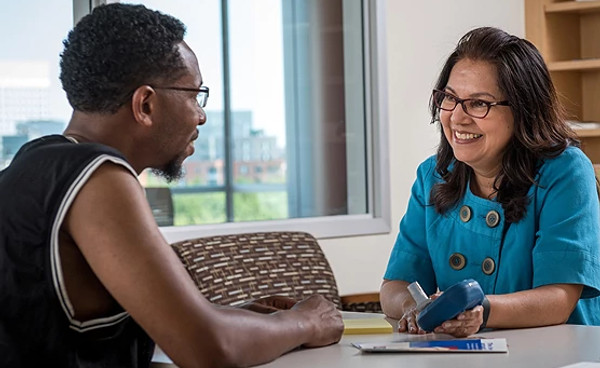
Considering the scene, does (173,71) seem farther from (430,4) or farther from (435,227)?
(430,4)

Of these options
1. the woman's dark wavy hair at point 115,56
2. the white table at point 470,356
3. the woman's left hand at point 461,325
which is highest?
the woman's dark wavy hair at point 115,56

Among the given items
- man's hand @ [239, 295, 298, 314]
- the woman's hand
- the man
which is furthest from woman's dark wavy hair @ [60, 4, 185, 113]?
the woman's hand

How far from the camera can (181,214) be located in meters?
3.47

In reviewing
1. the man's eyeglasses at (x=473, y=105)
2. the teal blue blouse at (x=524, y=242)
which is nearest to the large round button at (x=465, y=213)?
the teal blue blouse at (x=524, y=242)

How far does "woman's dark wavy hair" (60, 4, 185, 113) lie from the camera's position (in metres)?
1.68

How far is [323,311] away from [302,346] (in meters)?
0.08

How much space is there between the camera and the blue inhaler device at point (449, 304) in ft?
6.34

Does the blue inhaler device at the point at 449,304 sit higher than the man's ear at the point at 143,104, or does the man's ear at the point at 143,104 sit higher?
the man's ear at the point at 143,104

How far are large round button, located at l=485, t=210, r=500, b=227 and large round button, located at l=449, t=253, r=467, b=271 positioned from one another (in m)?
0.11

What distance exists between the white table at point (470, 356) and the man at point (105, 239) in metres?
0.11

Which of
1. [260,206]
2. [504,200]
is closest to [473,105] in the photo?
[504,200]

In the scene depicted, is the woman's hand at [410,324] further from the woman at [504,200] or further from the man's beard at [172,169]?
the man's beard at [172,169]

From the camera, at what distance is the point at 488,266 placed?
7.68 feet

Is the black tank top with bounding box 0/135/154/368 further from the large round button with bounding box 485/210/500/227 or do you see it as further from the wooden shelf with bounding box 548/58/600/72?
the wooden shelf with bounding box 548/58/600/72
